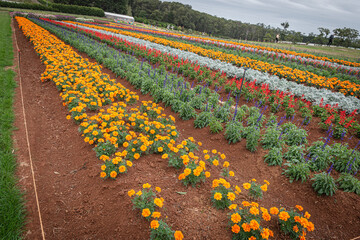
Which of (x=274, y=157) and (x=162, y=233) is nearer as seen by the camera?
(x=162, y=233)

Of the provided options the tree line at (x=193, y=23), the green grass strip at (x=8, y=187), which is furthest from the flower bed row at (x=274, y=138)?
the tree line at (x=193, y=23)

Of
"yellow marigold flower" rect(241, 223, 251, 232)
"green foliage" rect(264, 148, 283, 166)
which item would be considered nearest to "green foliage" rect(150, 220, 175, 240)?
"yellow marigold flower" rect(241, 223, 251, 232)

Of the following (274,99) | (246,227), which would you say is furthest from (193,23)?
(246,227)

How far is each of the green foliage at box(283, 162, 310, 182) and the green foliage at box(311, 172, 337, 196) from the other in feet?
0.72

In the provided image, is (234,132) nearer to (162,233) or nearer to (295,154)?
(295,154)

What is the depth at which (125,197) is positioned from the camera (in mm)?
3326

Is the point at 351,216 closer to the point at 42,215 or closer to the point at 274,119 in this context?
the point at 274,119

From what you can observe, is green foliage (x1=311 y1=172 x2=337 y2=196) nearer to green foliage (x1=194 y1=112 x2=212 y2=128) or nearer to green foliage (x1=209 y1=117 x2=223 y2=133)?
green foliage (x1=209 y1=117 x2=223 y2=133)

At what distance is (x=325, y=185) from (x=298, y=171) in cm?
49

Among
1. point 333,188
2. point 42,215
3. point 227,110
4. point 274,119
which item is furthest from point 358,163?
point 42,215

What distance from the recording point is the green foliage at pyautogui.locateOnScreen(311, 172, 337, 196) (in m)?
3.63

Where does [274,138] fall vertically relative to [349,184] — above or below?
above

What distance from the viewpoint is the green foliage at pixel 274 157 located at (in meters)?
4.41

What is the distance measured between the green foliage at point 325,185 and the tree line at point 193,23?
192 feet
